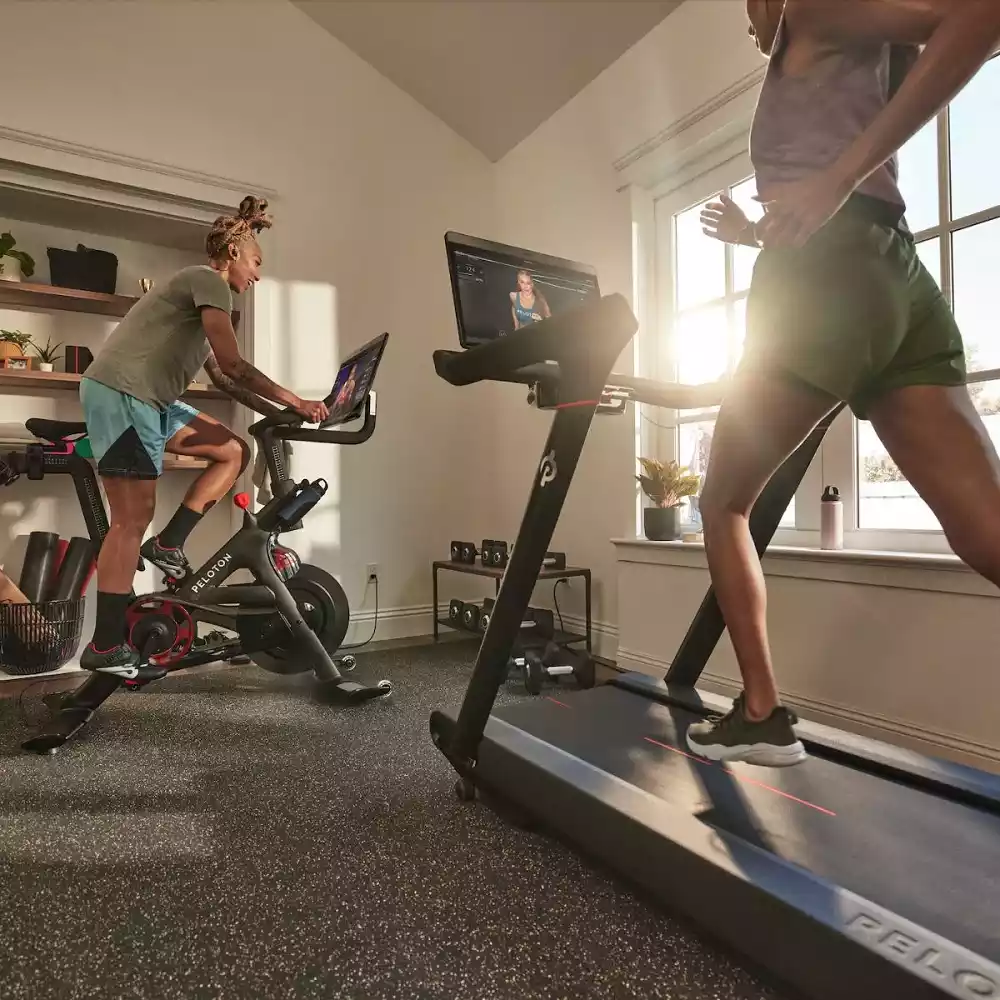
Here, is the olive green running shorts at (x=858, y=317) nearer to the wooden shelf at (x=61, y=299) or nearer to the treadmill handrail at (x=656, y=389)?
the treadmill handrail at (x=656, y=389)

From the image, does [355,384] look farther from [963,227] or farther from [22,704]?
[963,227]

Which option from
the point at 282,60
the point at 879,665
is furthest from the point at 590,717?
the point at 282,60

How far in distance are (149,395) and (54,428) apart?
1.75 ft

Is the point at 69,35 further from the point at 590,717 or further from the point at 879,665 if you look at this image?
the point at 879,665

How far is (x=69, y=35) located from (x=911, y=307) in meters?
3.42

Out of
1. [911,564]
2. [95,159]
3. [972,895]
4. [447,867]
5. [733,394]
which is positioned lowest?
[447,867]

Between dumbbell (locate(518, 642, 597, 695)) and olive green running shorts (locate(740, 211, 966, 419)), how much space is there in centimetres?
157

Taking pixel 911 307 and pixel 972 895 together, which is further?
pixel 911 307

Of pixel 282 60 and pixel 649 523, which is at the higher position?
pixel 282 60

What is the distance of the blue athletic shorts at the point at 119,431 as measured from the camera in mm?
2084

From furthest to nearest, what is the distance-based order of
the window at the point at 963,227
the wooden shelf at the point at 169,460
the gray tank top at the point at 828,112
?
the wooden shelf at the point at 169,460, the window at the point at 963,227, the gray tank top at the point at 828,112

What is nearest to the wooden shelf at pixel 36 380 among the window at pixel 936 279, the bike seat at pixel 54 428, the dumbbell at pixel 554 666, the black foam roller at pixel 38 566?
the bike seat at pixel 54 428

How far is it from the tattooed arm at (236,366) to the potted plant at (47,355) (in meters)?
1.24

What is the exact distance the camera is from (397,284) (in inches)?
144
